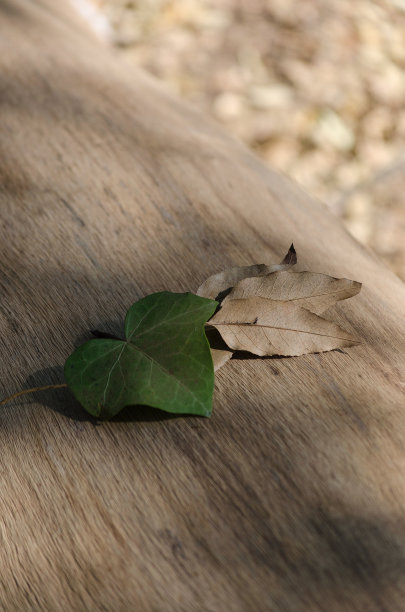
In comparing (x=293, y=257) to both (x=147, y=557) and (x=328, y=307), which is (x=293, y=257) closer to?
(x=328, y=307)

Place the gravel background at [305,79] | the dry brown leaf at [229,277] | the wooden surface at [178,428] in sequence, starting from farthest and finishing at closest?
the gravel background at [305,79] → the dry brown leaf at [229,277] → the wooden surface at [178,428]

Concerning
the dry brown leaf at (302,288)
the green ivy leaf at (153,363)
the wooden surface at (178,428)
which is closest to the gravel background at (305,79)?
the wooden surface at (178,428)

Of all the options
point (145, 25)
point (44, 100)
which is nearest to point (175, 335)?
point (44, 100)

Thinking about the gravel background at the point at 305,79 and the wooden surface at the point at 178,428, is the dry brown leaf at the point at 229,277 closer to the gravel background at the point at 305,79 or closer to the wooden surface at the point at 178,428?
the wooden surface at the point at 178,428

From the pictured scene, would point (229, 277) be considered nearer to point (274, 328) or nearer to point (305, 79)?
point (274, 328)

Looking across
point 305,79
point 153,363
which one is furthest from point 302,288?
point 305,79

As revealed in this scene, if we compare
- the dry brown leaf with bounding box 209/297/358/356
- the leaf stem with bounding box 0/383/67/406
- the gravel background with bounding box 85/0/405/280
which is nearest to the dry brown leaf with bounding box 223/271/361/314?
the dry brown leaf with bounding box 209/297/358/356
